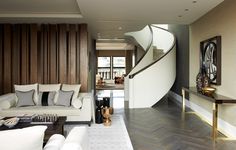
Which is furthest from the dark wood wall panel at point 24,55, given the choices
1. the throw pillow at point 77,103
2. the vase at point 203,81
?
the vase at point 203,81

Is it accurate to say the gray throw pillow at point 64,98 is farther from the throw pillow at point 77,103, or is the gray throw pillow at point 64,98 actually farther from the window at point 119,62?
the window at point 119,62

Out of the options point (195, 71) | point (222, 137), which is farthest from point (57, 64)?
point (222, 137)

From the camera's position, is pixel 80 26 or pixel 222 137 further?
pixel 80 26

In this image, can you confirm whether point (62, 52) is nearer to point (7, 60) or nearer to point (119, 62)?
point (7, 60)

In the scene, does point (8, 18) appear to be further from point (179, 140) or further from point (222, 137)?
point (222, 137)

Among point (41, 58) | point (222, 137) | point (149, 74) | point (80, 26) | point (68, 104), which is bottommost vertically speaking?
point (222, 137)

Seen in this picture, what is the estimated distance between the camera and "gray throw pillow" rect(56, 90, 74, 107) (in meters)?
5.17

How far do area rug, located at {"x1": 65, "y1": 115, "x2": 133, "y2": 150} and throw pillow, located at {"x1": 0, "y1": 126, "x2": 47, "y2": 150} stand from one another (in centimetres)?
223

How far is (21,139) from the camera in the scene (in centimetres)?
145

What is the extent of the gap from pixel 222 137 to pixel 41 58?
16.0ft

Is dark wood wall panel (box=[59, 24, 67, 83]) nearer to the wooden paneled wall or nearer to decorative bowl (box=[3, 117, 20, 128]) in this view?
the wooden paneled wall

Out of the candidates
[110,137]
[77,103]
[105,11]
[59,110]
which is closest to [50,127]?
[110,137]

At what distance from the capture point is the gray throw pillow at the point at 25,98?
513cm

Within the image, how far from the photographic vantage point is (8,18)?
5.86 m
